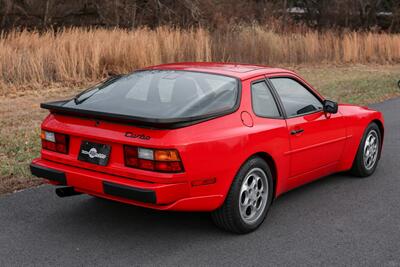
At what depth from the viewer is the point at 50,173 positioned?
14.6 ft

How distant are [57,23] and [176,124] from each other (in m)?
21.7

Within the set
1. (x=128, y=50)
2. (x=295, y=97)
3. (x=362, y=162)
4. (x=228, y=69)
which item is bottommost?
(x=128, y=50)

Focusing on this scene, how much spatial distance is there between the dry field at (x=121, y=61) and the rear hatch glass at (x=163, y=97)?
1.87 metres

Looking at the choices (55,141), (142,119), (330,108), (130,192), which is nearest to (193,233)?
(130,192)

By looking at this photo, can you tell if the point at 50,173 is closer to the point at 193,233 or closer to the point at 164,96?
the point at 164,96

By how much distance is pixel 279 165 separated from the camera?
4.83 m

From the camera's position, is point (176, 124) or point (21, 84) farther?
point (21, 84)

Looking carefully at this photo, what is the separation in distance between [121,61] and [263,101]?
10.9 meters

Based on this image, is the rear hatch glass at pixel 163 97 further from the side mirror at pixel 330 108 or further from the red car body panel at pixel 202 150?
the side mirror at pixel 330 108

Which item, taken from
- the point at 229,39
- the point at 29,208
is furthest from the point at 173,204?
the point at 229,39

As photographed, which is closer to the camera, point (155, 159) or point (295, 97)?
point (155, 159)

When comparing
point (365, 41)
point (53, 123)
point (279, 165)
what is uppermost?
point (53, 123)

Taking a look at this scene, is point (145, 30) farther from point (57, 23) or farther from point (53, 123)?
point (53, 123)

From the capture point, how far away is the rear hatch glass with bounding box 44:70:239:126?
A: 13.9 feet
